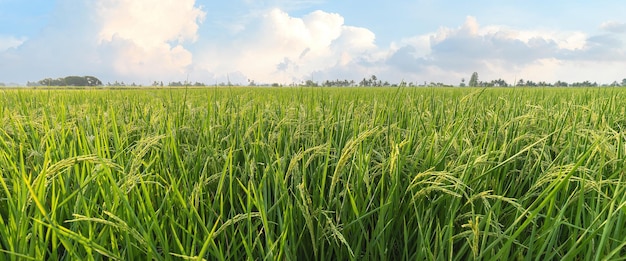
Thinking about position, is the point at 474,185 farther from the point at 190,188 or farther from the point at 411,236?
the point at 190,188

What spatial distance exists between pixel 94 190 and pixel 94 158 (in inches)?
12.4

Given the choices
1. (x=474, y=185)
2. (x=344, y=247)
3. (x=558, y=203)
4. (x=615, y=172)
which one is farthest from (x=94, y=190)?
(x=615, y=172)

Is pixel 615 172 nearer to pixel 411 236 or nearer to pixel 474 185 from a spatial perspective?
pixel 474 185

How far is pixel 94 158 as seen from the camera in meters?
0.72

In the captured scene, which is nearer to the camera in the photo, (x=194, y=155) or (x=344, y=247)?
(x=344, y=247)

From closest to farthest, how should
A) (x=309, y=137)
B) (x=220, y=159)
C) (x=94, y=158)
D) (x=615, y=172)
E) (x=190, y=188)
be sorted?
(x=94, y=158)
(x=190, y=188)
(x=615, y=172)
(x=220, y=159)
(x=309, y=137)

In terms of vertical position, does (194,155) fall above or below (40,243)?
above

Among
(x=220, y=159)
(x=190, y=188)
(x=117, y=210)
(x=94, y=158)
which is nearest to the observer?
(x=94, y=158)

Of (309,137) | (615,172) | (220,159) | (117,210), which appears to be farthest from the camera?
(309,137)

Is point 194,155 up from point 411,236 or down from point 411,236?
up

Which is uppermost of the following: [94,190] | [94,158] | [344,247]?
[94,158]

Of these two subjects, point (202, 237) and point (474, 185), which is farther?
point (474, 185)

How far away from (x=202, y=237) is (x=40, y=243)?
13.9 inches

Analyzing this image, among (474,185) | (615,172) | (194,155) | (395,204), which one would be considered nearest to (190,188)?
(194,155)
